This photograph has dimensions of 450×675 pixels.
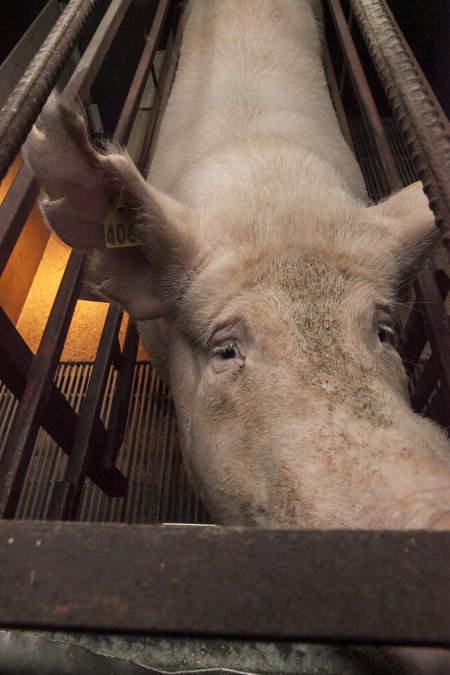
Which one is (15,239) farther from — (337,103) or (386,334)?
(337,103)

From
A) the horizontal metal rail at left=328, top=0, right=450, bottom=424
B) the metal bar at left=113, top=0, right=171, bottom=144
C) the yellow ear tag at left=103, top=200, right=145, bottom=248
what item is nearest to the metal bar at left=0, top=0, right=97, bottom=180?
the yellow ear tag at left=103, top=200, right=145, bottom=248

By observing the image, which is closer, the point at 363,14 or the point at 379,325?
the point at 379,325

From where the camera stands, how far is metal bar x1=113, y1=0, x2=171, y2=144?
334 cm

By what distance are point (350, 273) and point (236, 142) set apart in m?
1.27

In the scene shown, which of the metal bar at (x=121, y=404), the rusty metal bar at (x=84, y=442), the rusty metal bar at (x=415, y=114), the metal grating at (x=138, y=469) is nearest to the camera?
the rusty metal bar at (x=415, y=114)

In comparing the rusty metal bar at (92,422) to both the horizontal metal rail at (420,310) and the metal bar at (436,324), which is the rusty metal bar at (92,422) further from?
the metal bar at (436,324)

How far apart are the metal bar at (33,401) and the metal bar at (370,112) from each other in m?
1.92

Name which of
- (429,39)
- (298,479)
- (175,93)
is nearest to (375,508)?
(298,479)

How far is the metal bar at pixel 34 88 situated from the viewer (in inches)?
56.7

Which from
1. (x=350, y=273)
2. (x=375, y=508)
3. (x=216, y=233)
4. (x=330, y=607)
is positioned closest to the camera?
(x=330, y=607)

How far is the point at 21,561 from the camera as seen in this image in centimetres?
66

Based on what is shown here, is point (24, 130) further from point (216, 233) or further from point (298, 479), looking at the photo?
point (298, 479)

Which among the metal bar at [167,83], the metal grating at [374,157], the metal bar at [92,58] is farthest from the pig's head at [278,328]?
the metal grating at [374,157]

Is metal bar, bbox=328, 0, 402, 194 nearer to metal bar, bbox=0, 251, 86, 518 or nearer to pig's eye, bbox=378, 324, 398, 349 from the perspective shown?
pig's eye, bbox=378, 324, 398, 349
